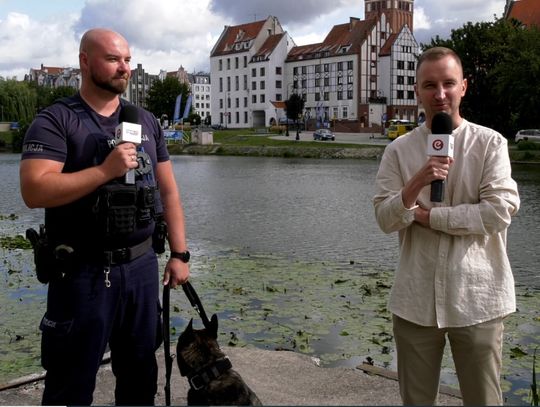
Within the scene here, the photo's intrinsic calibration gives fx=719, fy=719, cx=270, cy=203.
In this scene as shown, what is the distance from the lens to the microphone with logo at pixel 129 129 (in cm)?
338

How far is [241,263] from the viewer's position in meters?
11.5

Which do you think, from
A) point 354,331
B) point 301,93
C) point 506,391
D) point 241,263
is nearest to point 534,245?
point 241,263

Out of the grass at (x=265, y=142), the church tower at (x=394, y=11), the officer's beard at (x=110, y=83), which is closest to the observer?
the officer's beard at (x=110, y=83)

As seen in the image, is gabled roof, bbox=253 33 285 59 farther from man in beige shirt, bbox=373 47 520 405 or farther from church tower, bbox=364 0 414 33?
man in beige shirt, bbox=373 47 520 405

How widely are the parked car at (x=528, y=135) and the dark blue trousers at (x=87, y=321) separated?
5422 centimetres

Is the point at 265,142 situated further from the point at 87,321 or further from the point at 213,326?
the point at 87,321

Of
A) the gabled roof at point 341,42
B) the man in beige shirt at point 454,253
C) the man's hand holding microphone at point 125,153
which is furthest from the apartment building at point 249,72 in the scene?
the man in beige shirt at point 454,253

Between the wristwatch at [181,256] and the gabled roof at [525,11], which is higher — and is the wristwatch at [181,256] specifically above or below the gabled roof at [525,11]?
below

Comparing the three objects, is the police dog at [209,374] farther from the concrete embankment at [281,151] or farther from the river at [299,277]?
the concrete embankment at [281,151]

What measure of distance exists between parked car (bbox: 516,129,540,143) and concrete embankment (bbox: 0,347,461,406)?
171ft

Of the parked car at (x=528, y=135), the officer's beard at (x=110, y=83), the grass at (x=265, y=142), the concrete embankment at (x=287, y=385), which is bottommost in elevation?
the concrete embankment at (x=287, y=385)

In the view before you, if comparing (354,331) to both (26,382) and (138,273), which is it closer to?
(26,382)

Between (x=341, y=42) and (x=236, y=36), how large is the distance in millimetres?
23639

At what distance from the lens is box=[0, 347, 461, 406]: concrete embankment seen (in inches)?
195
